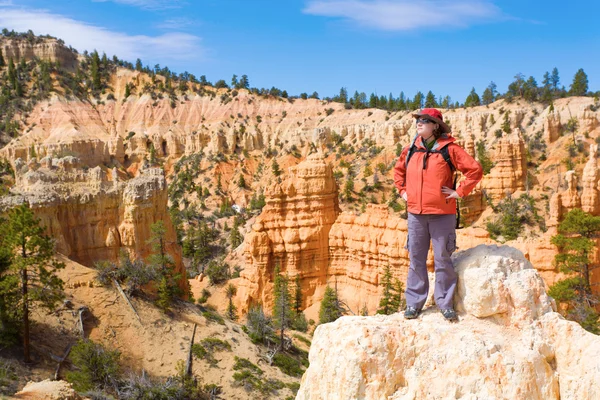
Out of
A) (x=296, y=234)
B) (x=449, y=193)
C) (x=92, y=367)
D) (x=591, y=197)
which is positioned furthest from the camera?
(x=296, y=234)

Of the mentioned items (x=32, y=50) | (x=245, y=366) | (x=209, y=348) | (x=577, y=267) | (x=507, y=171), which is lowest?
(x=245, y=366)

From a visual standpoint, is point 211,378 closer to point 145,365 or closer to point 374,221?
point 145,365

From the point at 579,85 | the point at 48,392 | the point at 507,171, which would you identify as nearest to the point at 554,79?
the point at 579,85

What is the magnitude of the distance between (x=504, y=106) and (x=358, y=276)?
58.1 meters

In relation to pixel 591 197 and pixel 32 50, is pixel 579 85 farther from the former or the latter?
pixel 32 50

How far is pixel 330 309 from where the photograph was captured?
2423 cm

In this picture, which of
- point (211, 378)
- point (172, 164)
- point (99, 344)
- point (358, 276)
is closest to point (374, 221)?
point (358, 276)

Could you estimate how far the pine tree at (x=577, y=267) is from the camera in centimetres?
1853

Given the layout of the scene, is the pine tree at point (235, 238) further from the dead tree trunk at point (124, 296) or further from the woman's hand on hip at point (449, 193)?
the woman's hand on hip at point (449, 193)

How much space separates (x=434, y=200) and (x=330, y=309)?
1946 centimetres

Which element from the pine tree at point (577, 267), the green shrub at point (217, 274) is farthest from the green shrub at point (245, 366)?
the green shrub at point (217, 274)

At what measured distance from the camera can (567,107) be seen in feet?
208

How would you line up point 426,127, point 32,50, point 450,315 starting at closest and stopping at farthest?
1. point 450,315
2. point 426,127
3. point 32,50

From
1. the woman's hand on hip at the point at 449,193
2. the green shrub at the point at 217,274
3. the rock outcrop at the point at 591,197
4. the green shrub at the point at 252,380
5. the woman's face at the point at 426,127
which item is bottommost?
the green shrub at the point at 217,274
